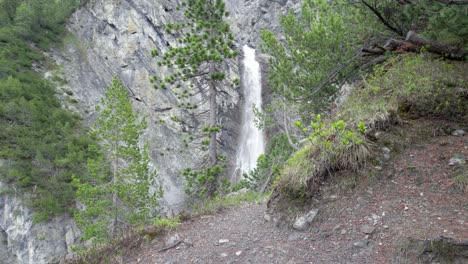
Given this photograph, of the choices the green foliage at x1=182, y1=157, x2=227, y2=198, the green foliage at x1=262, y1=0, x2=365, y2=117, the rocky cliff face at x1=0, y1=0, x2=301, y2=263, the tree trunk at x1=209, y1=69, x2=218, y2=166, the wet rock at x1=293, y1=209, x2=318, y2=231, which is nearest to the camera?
the wet rock at x1=293, y1=209, x2=318, y2=231

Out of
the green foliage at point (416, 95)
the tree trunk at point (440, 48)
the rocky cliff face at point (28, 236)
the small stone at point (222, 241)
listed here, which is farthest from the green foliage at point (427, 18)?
the rocky cliff face at point (28, 236)

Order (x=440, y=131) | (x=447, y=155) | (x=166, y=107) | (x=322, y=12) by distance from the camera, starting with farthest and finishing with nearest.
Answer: (x=166, y=107) → (x=322, y=12) → (x=440, y=131) → (x=447, y=155)

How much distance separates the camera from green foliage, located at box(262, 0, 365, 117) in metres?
8.09

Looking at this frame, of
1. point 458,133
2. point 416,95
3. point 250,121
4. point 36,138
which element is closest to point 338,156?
point 416,95

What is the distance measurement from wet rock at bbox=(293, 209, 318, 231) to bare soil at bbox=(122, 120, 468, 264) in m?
0.08

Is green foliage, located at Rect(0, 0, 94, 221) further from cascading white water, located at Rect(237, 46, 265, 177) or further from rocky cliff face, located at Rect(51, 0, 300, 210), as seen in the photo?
cascading white water, located at Rect(237, 46, 265, 177)

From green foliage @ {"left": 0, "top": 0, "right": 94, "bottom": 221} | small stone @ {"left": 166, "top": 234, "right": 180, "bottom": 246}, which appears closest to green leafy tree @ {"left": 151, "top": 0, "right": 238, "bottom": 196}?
small stone @ {"left": 166, "top": 234, "right": 180, "bottom": 246}

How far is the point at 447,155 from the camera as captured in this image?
455 cm

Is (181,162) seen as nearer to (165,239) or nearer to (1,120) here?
(1,120)

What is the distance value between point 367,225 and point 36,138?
28215 mm

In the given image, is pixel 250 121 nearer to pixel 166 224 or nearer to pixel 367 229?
pixel 166 224

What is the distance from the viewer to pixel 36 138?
25.4 meters

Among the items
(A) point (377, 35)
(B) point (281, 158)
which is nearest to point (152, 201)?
(B) point (281, 158)

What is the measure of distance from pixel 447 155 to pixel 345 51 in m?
4.53
